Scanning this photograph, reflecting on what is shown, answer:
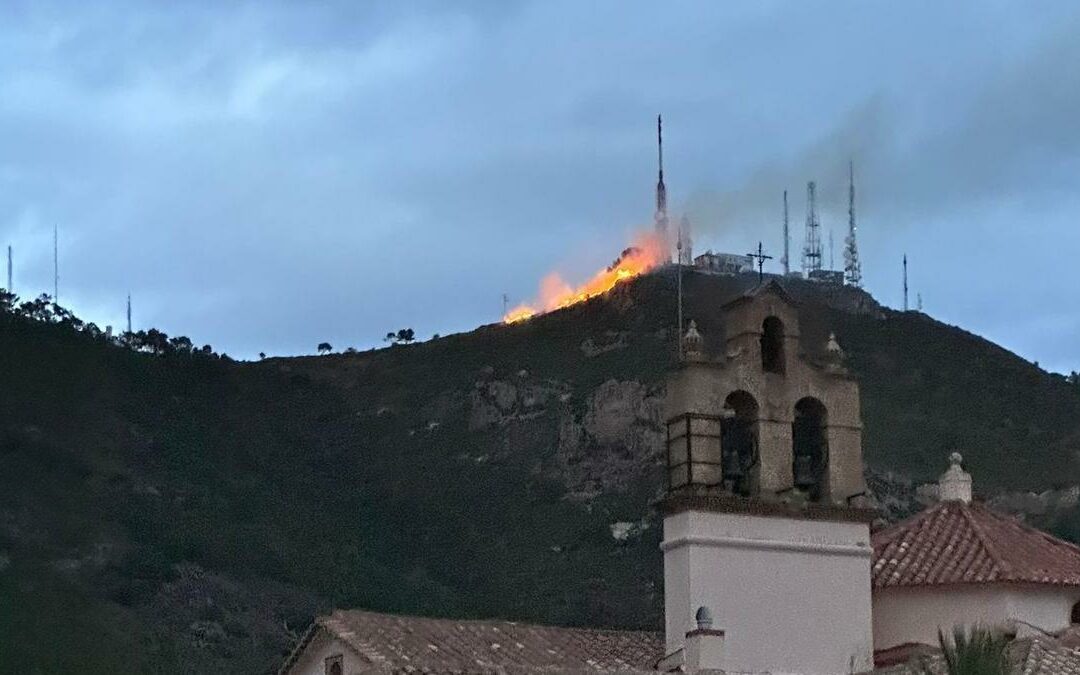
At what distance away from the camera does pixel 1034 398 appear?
9581 cm

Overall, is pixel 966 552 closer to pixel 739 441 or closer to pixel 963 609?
pixel 963 609

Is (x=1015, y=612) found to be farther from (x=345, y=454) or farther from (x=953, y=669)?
(x=345, y=454)

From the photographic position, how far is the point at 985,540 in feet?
100

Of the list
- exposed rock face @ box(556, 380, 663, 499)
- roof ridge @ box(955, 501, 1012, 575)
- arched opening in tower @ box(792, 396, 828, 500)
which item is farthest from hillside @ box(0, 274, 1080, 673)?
arched opening in tower @ box(792, 396, 828, 500)

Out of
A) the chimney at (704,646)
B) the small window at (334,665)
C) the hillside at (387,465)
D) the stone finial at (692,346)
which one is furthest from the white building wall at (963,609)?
the hillside at (387,465)

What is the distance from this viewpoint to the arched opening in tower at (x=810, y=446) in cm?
3039

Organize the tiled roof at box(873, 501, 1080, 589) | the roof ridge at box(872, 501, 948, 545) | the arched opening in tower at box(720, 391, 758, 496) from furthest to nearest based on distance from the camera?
1. the roof ridge at box(872, 501, 948, 545)
2. the arched opening in tower at box(720, 391, 758, 496)
3. the tiled roof at box(873, 501, 1080, 589)

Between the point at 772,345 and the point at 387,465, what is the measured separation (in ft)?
223

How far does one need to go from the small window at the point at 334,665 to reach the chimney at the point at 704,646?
472 centimetres

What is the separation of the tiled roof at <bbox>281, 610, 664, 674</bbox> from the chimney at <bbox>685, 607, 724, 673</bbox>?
3.11ft

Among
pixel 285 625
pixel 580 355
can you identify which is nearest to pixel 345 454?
pixel 580 355

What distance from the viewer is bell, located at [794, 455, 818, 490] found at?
3039cm

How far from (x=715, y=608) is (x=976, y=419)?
65.2 m

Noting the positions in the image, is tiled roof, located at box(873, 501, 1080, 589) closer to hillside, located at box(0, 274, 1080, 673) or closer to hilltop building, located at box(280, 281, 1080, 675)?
hilltop building, located at box(280, 281, 1080, 675)
